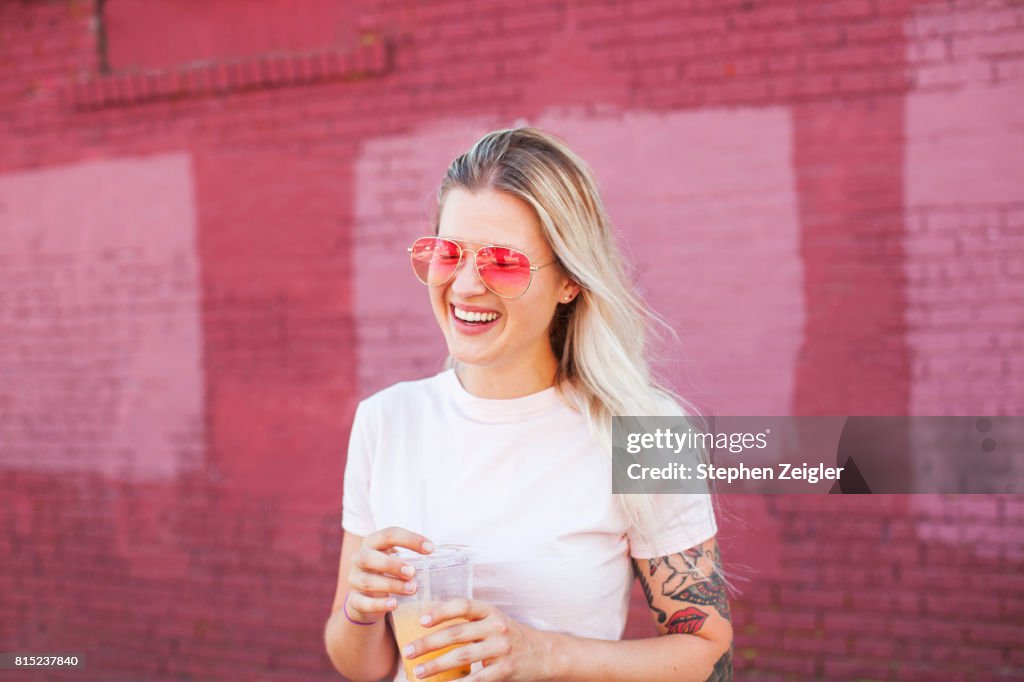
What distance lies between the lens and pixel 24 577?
15.9 feet

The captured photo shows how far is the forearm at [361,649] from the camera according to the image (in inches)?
67.9

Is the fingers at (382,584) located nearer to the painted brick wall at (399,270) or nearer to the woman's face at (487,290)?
the woman's face at (487,290)

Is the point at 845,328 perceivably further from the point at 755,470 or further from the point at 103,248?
the point at 103,248

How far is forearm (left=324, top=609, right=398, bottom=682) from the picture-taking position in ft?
5.66

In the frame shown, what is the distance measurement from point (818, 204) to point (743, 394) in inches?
33.5

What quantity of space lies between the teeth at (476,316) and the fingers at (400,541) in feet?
1.68

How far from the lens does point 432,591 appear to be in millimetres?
1516

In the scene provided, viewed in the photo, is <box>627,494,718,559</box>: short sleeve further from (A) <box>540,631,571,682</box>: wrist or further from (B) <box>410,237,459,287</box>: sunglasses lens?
(B) <box>410,237,459,287</box>: sunglasses lens

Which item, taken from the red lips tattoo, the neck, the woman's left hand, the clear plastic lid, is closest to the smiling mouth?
the neck

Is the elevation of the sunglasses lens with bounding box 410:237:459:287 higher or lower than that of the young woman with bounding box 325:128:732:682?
higher

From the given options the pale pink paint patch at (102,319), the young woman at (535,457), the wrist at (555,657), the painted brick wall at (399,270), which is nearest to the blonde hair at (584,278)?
the young woman at (535,457)

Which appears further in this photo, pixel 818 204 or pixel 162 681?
pixel 162 681

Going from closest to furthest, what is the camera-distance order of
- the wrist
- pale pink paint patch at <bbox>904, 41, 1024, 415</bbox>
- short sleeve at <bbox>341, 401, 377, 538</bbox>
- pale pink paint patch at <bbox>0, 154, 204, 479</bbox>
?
the wrist → short sleeve at <bbox>341, 401, 377, 538</bbox> → pale pink paint patch at <bbox>904, 41, 1024, 415</bbox> → pale pink paint patch at <bbox>0, 154, 204, 479</bbox>

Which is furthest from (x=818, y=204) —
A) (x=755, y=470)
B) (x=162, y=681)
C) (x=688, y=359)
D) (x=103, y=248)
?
(x=162, y=681)
